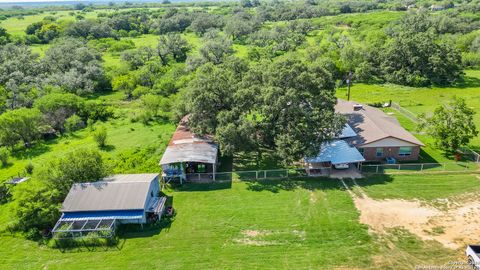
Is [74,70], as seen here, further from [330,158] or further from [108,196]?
[330,158]

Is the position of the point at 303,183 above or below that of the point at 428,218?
above

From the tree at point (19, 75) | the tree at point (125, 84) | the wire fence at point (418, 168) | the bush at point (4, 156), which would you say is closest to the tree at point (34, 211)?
the bush at point (4, 156)

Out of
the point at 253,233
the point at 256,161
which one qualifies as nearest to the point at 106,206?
the point at 253,233

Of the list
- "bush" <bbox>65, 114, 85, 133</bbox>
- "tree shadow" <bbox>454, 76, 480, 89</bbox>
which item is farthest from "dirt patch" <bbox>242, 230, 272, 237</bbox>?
"tree shadow" <bbox>454, 76, 480, 89</bbox>

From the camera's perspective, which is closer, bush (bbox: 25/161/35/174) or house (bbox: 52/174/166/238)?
house (bbox: 52/174/166/238)

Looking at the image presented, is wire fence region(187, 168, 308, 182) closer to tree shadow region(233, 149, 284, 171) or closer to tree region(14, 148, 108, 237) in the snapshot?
tree shadow region(233, 149, 284, 171)

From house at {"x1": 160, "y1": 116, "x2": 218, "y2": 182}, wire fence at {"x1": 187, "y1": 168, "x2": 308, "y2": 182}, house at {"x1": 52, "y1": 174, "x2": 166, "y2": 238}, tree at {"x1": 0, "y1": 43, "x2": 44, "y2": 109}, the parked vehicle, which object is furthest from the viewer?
tree at {"x1": 0, "y1": 43, "x2": 44, "y2": 109}

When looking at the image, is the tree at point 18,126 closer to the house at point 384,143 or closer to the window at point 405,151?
the house at point 384,143
